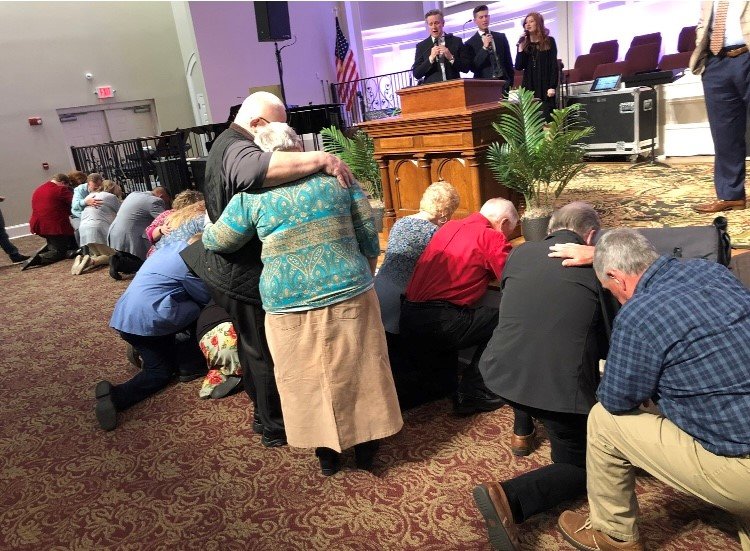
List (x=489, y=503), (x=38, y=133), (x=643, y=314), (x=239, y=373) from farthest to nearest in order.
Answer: (x=38, y=133)
(x=239, y=373)
(x=489, y=503)
(x=643, y=314)

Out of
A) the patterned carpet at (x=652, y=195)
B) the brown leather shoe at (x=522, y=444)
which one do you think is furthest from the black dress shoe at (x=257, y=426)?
the patterned carpet at (x=652, y=195)

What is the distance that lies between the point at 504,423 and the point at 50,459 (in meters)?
2.04

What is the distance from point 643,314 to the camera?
1338 mm

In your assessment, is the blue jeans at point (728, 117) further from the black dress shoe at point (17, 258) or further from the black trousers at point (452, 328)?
the black dress shoe at point (17, 258)

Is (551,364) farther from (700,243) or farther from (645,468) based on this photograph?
(700,243)

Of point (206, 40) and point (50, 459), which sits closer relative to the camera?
point (50, 459)

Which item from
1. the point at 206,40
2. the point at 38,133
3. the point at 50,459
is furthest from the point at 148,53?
the point at 50,459

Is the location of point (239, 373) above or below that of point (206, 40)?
A: below

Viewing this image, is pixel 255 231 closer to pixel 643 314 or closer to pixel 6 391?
pixel 643 314

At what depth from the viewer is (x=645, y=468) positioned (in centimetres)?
149

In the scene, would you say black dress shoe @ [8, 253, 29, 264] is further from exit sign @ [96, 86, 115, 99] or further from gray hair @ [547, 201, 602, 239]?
gray hair @ [547, 201, 602, 239]

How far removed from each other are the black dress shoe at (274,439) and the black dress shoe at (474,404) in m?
0.76

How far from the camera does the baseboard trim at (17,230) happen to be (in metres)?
10.2

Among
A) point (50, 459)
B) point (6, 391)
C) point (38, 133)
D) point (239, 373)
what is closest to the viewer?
Answer: point (50, 459)
